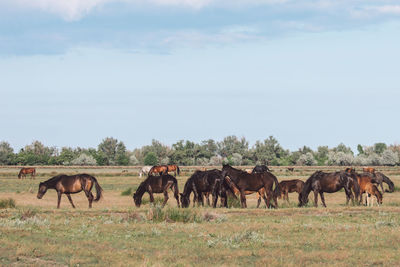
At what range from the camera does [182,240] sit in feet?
47.9

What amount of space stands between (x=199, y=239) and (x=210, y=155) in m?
150

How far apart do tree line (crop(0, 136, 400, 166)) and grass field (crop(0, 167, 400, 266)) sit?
425 ft

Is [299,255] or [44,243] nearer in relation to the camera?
[299,255]

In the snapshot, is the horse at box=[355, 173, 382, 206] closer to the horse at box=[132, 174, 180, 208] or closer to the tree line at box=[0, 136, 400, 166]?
the horse at box=[132, 174, 180, 208]

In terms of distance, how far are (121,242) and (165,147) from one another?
513 feet

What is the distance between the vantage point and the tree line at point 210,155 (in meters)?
153

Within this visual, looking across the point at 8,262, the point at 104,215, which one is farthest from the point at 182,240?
the point at 104,215

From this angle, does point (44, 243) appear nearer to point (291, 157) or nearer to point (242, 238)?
point (242, 238)

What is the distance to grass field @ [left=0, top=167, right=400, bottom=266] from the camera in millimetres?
12195

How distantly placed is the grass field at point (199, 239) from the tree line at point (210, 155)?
129m

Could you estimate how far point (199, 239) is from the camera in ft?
48.5

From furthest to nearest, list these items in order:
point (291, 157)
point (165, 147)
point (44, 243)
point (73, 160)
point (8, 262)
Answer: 1. point (165, 147)
2. point (291, 157)
3. point (73, 160)
4. point (44, 243)
5. point (8, 262)

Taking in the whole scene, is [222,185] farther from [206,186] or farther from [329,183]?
[329,183]

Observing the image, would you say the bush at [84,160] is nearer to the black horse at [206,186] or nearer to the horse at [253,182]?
the black horse at [206,186]
